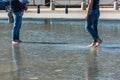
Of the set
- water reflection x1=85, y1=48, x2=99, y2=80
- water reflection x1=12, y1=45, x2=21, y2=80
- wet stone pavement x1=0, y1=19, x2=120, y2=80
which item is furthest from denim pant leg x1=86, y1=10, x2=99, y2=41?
water reflection x1=12, y1=45, x2=21, y2=80

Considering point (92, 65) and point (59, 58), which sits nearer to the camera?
point (92, 65)

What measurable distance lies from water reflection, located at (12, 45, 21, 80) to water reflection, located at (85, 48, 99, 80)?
1359 mm

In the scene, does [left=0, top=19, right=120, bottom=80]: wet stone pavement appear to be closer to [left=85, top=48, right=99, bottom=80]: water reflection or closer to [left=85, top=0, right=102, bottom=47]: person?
[left=85, top=48, right=99, bottom=80]: water reflection

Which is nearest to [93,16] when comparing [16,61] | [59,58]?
[59,58]

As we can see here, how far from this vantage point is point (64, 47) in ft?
47.4

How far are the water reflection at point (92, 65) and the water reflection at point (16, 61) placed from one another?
1359mm

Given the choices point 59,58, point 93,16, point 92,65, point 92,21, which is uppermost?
point 93,16

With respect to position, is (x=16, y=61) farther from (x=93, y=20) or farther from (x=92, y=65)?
(x=93, y=20)

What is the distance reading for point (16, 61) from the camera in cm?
1204

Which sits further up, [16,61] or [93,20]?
[93,20]

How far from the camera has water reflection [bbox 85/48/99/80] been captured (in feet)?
32.6

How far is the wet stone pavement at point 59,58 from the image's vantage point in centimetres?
1013

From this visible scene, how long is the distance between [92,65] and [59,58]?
1323 mm

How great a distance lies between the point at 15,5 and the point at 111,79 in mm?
6780
